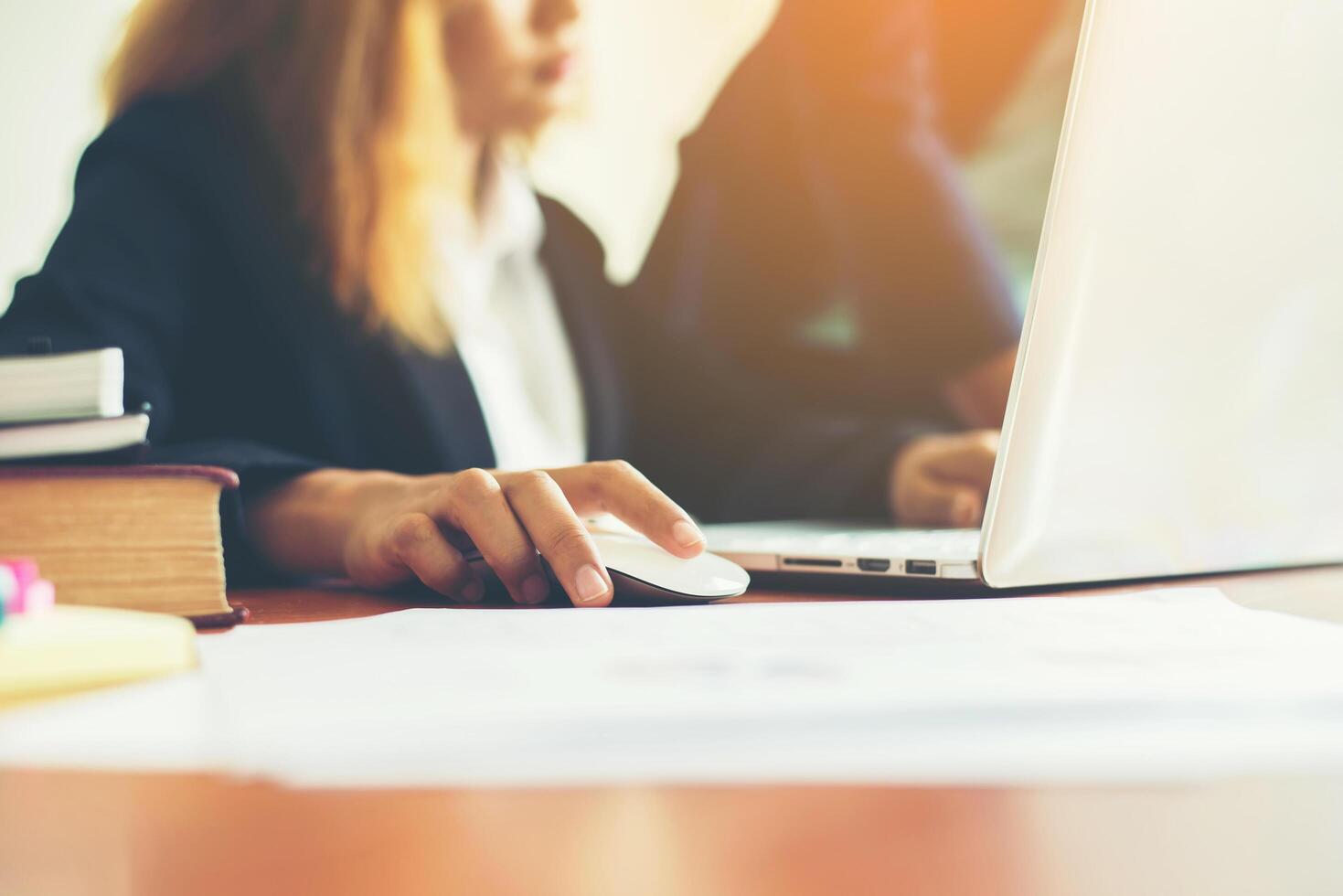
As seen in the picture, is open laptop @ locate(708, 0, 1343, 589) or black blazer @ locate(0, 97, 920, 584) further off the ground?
open laptop @ locate(708, 0, 1343, 589)

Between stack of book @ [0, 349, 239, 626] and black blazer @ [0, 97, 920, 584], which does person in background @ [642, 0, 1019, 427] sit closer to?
black blazer @ [0, 97, 920, 584]

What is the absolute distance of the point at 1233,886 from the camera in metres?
0.13

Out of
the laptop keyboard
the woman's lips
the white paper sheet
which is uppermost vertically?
the woman's lips

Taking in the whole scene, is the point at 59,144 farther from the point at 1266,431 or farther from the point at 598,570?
the point at 1266,431

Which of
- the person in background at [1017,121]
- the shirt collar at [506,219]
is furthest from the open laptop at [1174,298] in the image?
the person in background at [1017,121]

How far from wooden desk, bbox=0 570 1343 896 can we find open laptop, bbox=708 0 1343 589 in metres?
0.19

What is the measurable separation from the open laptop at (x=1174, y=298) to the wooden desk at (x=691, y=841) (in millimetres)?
190

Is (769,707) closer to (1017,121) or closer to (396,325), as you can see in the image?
(396,325)

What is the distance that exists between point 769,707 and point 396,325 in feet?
2.91

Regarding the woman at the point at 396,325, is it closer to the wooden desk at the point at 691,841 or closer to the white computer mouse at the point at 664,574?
the white computer mouse at the point at 664,574

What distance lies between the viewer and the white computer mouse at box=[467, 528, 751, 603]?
363 millimetres

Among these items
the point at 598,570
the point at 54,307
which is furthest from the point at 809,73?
the point at 598,570

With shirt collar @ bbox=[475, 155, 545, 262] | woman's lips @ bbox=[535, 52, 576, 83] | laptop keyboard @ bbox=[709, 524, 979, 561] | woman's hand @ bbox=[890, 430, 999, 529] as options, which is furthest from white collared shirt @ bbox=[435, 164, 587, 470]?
laptop keyboard @ bbox=[709, 524, 979, 561]

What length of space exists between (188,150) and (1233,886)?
981mm
